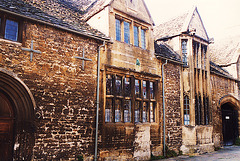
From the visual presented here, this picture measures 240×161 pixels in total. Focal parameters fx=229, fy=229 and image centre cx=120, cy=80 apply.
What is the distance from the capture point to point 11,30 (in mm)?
7629

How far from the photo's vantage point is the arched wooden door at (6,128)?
23.2 feet

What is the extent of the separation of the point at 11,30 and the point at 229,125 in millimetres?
16971

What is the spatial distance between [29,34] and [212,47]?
1986 cm

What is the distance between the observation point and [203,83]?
14.8 metres

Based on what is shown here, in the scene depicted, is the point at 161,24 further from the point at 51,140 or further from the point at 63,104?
the point at 51,140

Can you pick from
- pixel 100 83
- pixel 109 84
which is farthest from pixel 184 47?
pixel 100 83

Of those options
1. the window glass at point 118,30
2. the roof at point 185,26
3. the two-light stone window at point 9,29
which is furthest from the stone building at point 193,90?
the two-light stone window at point 9,29

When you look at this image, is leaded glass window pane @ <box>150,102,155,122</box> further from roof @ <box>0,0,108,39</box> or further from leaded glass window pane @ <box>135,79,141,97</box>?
roof @ <box>0,0,108,39</box>

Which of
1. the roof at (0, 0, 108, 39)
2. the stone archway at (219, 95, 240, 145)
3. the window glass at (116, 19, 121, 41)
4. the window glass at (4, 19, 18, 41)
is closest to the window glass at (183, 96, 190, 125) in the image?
the stone archway at (219, 95, 240, 145)

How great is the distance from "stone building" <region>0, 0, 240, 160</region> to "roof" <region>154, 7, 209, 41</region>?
0.09m

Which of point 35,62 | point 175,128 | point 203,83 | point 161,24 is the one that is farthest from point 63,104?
point 161,24

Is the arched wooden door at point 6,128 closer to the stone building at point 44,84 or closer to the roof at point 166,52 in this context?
the stone building at point 44,84

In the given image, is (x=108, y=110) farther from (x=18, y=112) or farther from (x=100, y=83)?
(x=18, y=112)

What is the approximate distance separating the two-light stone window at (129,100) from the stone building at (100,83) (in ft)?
0.15
